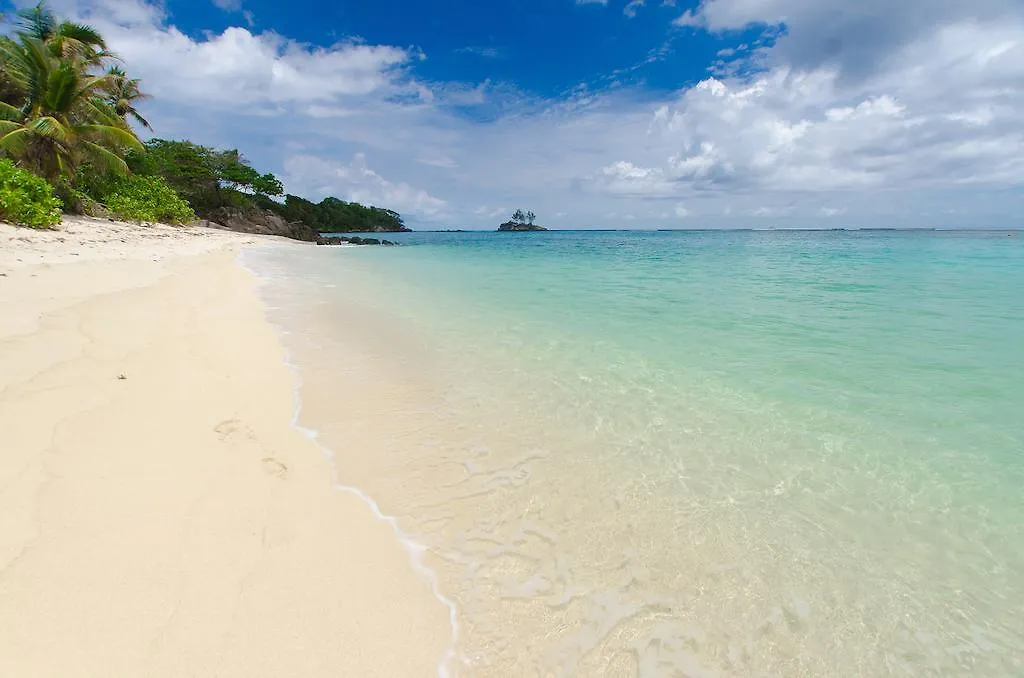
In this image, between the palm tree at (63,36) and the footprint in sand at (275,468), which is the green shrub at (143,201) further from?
the footprint in sand at (275,468)

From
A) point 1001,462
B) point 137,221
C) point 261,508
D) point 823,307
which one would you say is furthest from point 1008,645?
point 137,221

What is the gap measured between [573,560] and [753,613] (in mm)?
974

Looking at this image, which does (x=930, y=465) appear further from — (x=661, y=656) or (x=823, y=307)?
(x=823, y=307)

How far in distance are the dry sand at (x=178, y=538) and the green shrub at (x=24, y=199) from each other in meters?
14.6

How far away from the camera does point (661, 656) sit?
86.7 inches

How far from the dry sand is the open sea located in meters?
0.31

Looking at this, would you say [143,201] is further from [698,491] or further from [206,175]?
[698,491]

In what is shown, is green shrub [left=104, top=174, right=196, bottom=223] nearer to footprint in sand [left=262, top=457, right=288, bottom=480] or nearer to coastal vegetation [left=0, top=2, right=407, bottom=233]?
coastal vegetation [left=0, top=2, right=407, bottom=233]

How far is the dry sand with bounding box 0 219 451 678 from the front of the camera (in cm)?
188

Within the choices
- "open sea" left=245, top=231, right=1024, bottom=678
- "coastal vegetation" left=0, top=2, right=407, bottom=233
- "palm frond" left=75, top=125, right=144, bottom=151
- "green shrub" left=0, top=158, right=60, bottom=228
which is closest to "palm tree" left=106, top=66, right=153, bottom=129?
"coastal vegetation" left=0, top=2, right=407, bottom=233

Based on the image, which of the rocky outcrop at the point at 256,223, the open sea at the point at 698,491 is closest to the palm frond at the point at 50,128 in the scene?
the open sea at the point at 698,491

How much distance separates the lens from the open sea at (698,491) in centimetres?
230

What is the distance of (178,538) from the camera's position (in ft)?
8.05

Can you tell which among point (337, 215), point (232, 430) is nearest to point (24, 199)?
point (232, 430)
